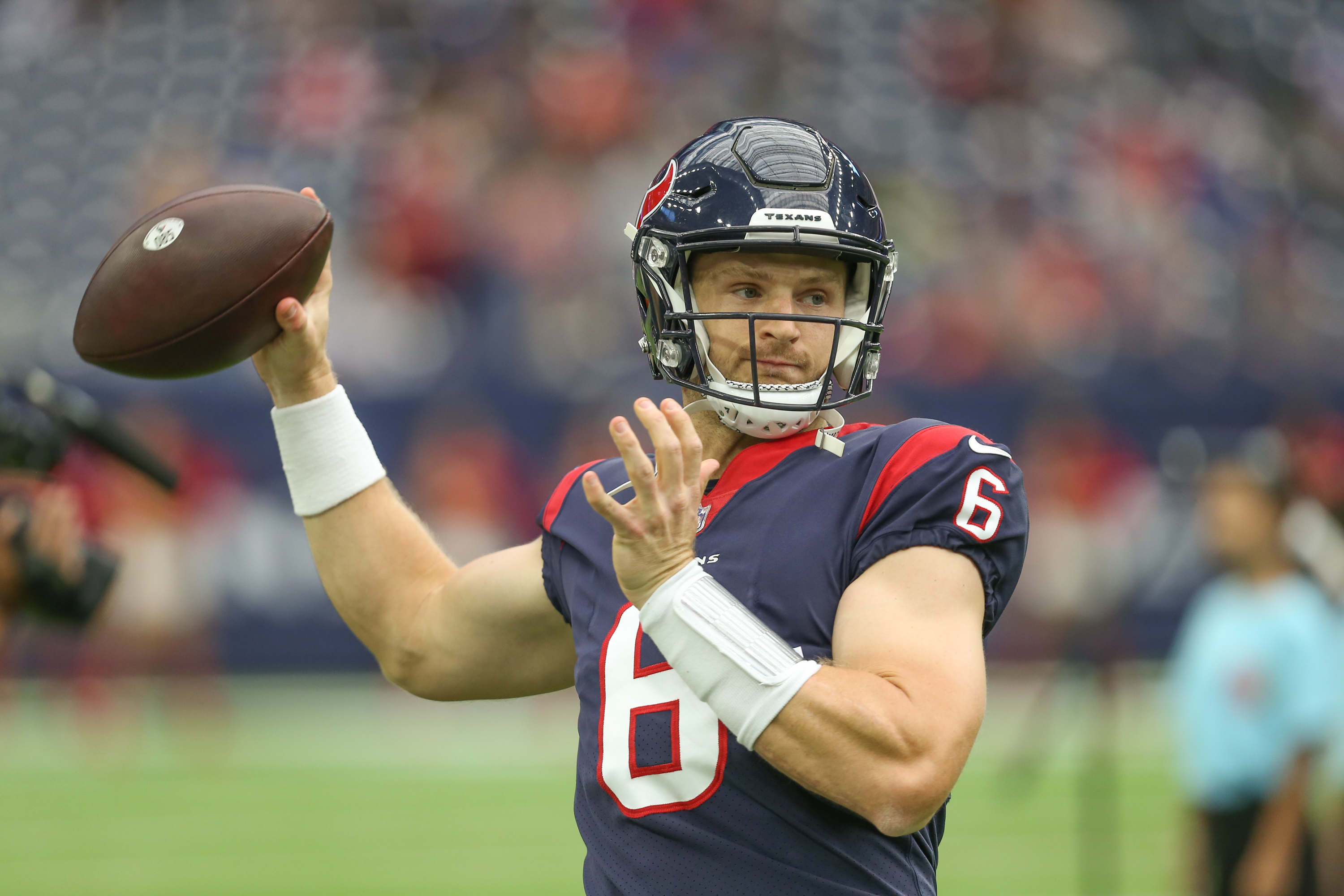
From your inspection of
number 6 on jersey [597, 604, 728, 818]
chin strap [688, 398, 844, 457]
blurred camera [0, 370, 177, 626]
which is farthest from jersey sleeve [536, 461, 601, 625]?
blurred camera [0, 370, 177, 626]

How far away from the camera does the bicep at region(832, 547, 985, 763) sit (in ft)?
6.24

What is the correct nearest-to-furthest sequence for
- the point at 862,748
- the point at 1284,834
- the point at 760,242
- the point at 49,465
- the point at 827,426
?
the point at 862,748, the point at 760,242, the point at 827,426, the point at 49,465, the point at 1284,834

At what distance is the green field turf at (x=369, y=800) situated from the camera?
6.66 m

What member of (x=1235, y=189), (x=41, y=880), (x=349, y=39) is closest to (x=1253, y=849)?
(x=41, y=880)

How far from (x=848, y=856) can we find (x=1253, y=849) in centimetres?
393

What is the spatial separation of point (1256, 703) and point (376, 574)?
3.80 m

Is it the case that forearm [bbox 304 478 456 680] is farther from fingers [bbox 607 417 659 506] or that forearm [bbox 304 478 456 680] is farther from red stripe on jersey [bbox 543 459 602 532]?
fingers [bbox 607 417 659 506]

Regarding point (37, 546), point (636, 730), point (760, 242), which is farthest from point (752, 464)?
point (37, 546)

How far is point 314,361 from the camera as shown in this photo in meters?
2.61

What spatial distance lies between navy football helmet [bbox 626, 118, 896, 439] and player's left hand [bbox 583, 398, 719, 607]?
0.33 metres

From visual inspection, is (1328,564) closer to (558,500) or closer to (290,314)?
(558,500)

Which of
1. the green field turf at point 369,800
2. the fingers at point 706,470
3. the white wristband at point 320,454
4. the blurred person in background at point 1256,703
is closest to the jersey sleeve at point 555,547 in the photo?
the white wristband at point 320,454

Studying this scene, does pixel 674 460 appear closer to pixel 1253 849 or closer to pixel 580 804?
pixel 580 804

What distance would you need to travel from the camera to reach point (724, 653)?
1891 mm
